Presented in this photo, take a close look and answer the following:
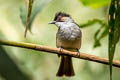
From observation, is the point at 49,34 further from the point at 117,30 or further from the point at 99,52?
the point at 117,30

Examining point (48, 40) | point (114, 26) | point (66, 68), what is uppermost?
point (114, 26)

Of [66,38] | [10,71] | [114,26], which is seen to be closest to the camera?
[114,26]

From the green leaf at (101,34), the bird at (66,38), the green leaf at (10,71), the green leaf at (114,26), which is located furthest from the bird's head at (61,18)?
the green leaf at (114,26)

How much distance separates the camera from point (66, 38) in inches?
111

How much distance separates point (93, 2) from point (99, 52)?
1.38m

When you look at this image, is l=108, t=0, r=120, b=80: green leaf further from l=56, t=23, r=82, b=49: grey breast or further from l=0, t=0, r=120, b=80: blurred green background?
l=56, t=23, r=82, b=49: grey breast

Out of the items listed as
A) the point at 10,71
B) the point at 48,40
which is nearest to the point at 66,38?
the point at 48,40

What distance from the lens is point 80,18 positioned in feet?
9.93

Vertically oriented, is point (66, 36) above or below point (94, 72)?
above

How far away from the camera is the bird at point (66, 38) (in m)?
2.75

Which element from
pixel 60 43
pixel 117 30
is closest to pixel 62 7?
pixel 60 43

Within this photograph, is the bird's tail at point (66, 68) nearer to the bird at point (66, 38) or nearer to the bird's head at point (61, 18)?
the bird at point (66, 38)

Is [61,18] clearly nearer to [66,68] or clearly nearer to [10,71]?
[66,68]

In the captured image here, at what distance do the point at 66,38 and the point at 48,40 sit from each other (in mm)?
160
